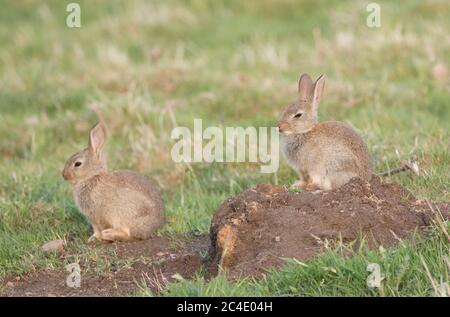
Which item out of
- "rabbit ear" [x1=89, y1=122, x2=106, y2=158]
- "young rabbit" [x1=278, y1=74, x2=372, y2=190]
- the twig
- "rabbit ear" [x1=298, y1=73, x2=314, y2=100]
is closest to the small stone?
"rabbit ear" [x1=89, y1=122, x2=106, y2=158]

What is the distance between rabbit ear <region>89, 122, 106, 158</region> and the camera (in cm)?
714

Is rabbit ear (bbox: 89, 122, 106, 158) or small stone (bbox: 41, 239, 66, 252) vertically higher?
rabbit ear (bbox: 89, 122, 106, 158)

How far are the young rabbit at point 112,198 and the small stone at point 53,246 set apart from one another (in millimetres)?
264

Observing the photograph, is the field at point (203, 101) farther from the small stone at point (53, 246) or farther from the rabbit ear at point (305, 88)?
the rabbit ear at point (305, 88)

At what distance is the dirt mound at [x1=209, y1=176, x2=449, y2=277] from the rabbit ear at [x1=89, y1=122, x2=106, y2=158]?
165 cm

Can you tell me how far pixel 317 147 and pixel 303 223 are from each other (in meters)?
1.20

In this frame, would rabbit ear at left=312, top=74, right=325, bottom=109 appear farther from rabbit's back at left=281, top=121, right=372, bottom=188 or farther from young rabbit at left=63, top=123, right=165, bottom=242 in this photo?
young rabbit at left=63, top=123, right=165, bottom=242

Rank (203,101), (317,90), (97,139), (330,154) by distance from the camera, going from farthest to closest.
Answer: (203,101) → (97,139) → (317,90) → (330,154)

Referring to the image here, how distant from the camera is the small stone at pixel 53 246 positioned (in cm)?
633

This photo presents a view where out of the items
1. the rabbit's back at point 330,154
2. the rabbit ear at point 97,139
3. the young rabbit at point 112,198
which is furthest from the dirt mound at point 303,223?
the rabbit ear at point 97,139

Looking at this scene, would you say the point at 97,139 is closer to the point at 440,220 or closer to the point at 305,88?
the point at 305,88

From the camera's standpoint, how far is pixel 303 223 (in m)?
5.53

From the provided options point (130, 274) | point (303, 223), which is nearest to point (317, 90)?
point (303, 223)

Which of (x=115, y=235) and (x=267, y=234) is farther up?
(x=267, y=234)
